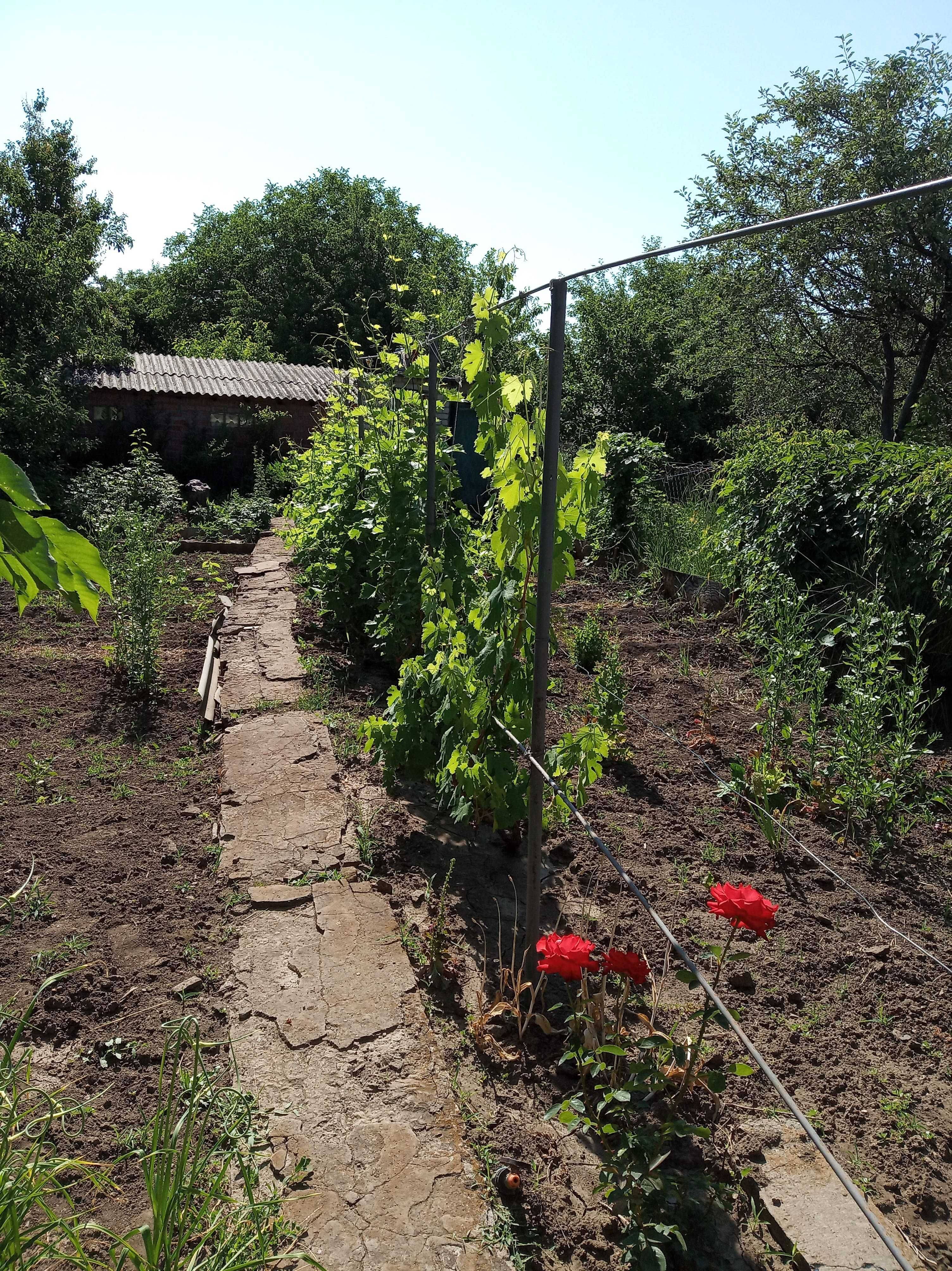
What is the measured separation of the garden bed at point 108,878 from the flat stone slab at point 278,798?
0.36 feet

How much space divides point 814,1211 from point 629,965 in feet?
2.28

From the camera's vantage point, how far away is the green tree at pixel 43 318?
45.4 ft

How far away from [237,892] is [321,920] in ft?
1.28

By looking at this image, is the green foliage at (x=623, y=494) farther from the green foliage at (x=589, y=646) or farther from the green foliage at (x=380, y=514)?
the green foliage at (x=589, y=646)

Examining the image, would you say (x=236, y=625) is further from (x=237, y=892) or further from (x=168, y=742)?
(x=237, y=892)

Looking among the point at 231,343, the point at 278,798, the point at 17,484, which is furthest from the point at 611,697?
the point at 231,343

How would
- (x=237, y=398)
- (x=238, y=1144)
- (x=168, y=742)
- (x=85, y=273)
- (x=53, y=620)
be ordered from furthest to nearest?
(x=237, y=398) → (x=85, y=273) → (x=53, y=620) → (x=168, y=742) → (x=238, y=1144)

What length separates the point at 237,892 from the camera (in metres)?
3.32

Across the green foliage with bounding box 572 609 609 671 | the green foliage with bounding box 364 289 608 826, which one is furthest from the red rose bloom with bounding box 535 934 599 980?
the green foliage with bounding box 572 609 609 671

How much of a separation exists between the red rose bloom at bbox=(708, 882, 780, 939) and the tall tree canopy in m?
29.3


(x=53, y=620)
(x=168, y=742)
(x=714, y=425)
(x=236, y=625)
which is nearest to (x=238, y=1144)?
(x=168, y=742)

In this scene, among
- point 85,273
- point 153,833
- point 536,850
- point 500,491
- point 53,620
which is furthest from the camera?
point 85,273

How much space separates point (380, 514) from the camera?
539 centimetres

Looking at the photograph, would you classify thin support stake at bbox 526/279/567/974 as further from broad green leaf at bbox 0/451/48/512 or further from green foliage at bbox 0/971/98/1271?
broad green leaf at bbox 0/451/48/512
